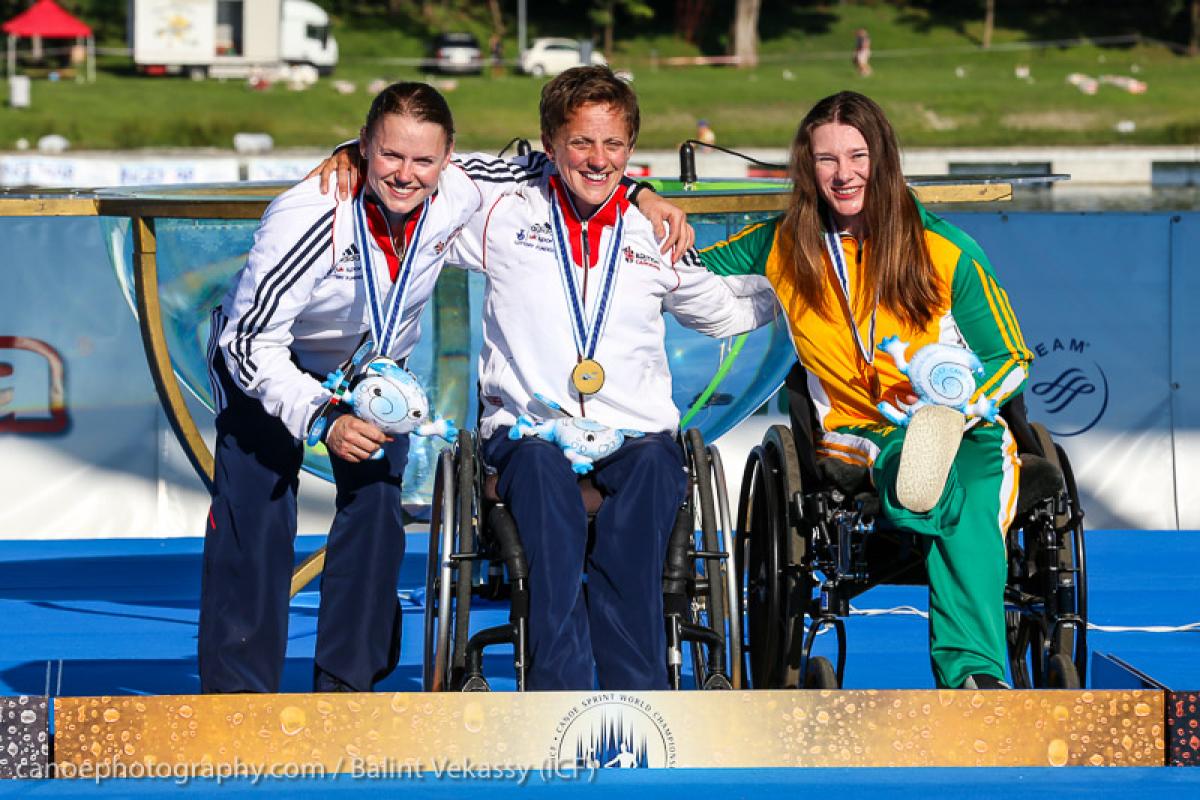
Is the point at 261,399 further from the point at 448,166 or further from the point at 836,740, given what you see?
the point at 836,740

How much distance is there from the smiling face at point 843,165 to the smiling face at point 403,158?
2.57ft

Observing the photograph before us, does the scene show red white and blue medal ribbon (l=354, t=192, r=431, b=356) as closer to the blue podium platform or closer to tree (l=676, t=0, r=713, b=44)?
the blue podium platform

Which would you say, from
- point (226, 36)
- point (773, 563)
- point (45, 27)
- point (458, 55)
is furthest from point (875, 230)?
point (226, 36)

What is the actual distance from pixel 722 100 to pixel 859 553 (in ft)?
102

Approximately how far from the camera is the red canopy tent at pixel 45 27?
3731 cm

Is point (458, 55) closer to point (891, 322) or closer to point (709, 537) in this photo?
point (891, 322)

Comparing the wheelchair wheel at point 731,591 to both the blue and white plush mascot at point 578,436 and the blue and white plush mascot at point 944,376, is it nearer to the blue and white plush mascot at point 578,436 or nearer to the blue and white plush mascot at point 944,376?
the blue and white plush mascot at point 578,436

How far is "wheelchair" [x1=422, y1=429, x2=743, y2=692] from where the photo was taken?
142 inches

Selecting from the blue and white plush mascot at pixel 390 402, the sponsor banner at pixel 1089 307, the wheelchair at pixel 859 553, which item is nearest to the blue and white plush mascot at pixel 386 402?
the blue and white plush mascot at pixel 390 402

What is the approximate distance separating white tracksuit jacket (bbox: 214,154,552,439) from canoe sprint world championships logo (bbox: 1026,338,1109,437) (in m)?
3.61

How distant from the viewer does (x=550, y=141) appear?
3863 mm

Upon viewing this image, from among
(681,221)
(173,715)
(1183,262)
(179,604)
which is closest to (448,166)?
(681,221)

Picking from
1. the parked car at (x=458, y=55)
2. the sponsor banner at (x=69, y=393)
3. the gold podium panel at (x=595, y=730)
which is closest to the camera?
the gold podium panel at (x=595, y=730)

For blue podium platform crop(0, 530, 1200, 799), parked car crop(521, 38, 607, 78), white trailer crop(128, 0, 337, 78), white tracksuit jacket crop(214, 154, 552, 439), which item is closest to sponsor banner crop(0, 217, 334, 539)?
blue podium platform crop(0, 530, 1200, 799)
